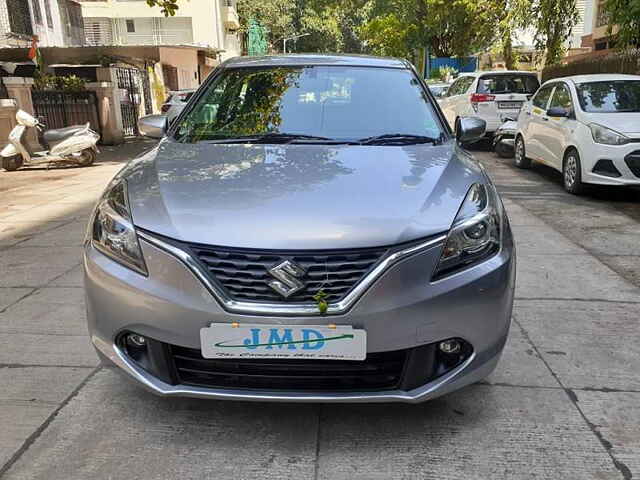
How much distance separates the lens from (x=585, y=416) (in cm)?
258

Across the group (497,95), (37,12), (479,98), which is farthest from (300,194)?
(37,12)

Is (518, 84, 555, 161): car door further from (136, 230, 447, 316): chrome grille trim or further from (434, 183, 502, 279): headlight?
(136, 230, 447, 316): chrome grille trim

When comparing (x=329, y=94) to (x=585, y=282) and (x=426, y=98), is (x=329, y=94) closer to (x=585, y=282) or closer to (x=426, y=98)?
(x=426, y=98)

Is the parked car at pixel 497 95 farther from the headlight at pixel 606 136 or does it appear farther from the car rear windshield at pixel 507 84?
the headlight at pixel 606 136

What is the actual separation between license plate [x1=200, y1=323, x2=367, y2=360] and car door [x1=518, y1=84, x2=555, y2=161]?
739 centimetres

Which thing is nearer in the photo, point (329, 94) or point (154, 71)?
point (329, 94)

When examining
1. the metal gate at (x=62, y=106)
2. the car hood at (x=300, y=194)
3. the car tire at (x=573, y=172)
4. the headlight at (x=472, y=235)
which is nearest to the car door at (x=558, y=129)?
the car tire at (x=573, y=172)

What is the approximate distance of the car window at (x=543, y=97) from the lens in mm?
8766

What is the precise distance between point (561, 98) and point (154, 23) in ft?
120

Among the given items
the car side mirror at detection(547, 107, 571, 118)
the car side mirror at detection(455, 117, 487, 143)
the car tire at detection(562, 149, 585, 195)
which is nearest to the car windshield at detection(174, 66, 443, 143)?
the car side mirror at detection(455, 117, 487, 143)

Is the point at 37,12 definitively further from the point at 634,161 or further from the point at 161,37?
the point at 634,161

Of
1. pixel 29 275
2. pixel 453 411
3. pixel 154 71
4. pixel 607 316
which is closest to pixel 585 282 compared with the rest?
pixel 607 316

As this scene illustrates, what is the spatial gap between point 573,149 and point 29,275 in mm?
6471

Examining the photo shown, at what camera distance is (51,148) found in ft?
36.4
